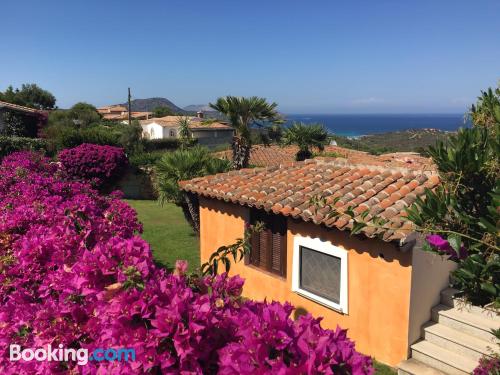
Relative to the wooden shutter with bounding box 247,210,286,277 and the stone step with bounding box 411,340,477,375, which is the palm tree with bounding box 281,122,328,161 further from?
the stone step with bounding box 411,340,477,375

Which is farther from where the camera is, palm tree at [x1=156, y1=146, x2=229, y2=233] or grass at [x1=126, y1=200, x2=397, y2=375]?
palm tree at [x1=156, y1=146, x2=229, y2=233]

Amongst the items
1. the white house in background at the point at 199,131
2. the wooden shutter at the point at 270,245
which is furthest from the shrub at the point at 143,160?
the white house in background at the point at 199,131

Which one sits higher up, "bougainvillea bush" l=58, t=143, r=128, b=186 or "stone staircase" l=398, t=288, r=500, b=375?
"bougainvillea bush" l=58, t=143, r=128, b=186

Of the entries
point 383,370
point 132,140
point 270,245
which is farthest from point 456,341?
point 132,140

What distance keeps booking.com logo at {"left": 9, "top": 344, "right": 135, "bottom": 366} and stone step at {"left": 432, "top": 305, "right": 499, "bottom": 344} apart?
6.88 metres

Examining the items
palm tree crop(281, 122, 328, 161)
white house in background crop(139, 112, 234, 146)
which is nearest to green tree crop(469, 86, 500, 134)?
palm tree crop(281, 122, 328, 161)

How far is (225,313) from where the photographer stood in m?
2.38

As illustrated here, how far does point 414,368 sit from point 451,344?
89 cm

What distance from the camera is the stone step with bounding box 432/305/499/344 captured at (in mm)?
7044

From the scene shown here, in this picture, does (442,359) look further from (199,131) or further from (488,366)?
(199,131)

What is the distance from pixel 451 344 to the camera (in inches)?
275

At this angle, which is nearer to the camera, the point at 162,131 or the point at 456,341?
the point at 456,341

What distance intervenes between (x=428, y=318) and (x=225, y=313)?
6.48 meters

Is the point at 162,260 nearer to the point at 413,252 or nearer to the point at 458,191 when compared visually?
the point at 413,252
